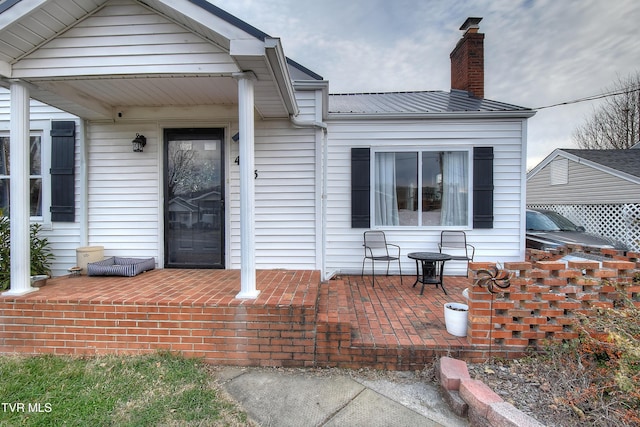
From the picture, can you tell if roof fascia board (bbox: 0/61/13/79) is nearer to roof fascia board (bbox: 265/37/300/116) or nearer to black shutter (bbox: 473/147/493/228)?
roof fascia board (bbox: 265/37/300/116)

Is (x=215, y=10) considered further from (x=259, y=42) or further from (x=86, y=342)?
(x=86, y=342)

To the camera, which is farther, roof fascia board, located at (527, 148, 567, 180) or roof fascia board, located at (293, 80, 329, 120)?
roof fascia board, located at (527, 148, 567, 180)

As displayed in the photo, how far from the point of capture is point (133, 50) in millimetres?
Result: 2805

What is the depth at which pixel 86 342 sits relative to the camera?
2.65 metres

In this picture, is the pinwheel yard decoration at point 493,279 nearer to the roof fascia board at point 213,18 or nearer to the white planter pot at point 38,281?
the roof fascia board at point 213,18

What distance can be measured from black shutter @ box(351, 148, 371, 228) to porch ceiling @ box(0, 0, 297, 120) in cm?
176

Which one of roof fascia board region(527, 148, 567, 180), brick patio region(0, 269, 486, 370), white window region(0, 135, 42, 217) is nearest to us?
brick patio region(0, 269, 486, 370)

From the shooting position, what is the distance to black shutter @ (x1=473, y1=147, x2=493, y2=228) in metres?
4.79

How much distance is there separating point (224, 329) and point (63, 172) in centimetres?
396

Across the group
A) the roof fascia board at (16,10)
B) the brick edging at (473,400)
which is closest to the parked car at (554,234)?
the brick edging at (473,400)

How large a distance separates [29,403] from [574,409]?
140 inches

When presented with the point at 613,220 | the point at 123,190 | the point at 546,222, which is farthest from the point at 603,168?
the point at 123,190

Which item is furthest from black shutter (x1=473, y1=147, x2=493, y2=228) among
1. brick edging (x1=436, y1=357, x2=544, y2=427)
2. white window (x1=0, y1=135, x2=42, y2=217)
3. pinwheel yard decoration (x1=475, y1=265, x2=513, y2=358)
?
white window (x1=0, y1=135, x2=42, y2=217)

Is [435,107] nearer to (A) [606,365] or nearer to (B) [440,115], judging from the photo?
(B) [440,115]
